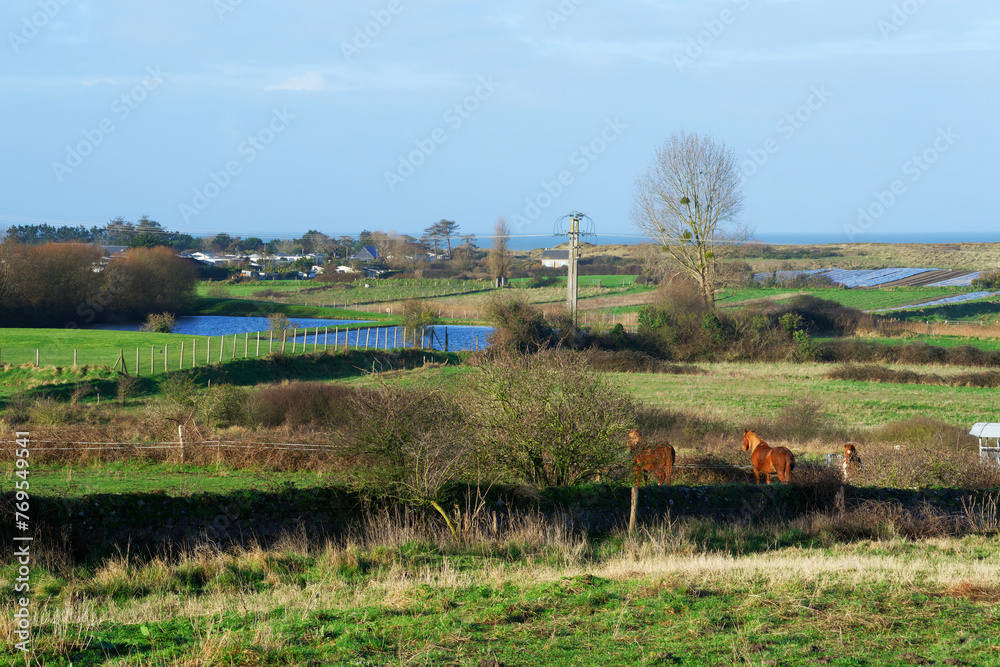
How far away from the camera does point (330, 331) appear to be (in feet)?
208

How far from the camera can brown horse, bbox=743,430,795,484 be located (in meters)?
17.6

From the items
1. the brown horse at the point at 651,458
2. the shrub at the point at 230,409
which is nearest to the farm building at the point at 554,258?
the shrub at the point at 230,409

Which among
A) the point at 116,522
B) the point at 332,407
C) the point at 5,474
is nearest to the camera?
the point at 116,522

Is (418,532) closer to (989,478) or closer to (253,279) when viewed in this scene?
(989,478)

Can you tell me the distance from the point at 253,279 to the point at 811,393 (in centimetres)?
8952

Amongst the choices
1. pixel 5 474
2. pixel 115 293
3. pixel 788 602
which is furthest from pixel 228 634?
pixel 115 293

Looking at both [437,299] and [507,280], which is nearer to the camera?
A: [437,299]

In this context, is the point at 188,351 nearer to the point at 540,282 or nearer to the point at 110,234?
the point at 540,282

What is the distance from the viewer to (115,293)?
76.5m

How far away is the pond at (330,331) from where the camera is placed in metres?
58.0

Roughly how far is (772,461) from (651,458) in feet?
8.84

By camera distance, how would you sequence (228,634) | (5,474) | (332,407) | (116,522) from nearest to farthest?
(228,634), (116,522), (5,474), (332,407)

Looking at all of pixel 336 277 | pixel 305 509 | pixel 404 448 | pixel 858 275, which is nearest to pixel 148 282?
pixel 336 277

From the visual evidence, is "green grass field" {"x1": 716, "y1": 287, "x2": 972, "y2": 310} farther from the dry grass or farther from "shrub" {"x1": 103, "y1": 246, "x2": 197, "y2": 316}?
"shrub" {"x1": 103, "y1": 246, "x2": 197, "y2": 316}
